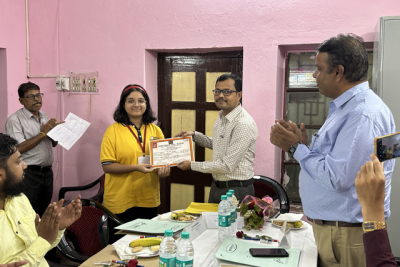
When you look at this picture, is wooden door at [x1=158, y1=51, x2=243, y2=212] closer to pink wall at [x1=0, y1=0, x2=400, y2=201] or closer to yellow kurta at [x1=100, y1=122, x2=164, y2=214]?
pink wall at [x1=0, y1=0, x2=400, y2=201]

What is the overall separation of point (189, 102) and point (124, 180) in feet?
4.31

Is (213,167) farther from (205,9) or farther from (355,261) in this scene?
(205,9)

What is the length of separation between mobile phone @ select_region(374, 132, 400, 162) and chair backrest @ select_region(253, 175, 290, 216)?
1.93 metres

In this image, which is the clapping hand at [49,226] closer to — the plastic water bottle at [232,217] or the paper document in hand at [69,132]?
the plastic water bottle at [232,217]

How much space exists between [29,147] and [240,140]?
2203 mm

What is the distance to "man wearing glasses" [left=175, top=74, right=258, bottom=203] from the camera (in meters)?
2.58

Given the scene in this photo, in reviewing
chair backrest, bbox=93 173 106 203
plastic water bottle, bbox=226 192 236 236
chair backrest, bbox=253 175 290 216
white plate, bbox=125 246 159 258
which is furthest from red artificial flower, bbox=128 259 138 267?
chair backrest, bbox=93 173 106 203

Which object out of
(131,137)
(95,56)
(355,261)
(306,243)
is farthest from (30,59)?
(355,261)

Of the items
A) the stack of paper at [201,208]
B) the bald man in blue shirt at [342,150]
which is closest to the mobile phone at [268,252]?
the bald man in blue shirt at [342,150]

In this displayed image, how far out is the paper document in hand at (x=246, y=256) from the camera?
1626mm

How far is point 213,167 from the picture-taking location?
2.60 metres

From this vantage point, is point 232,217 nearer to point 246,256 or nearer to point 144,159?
point 246,256

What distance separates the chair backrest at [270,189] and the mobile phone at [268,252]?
48.5 inches

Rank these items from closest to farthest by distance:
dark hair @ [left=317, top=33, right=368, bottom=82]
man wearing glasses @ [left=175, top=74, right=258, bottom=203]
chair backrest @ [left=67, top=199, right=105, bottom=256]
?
dark hair @ [left=317, top=33, right=368, bottom=82], chair backrest @ [left=67, top=199, right=105, bottom=256], man wearing glasses @ [left=175, top=74, right=258, bottom=203]
